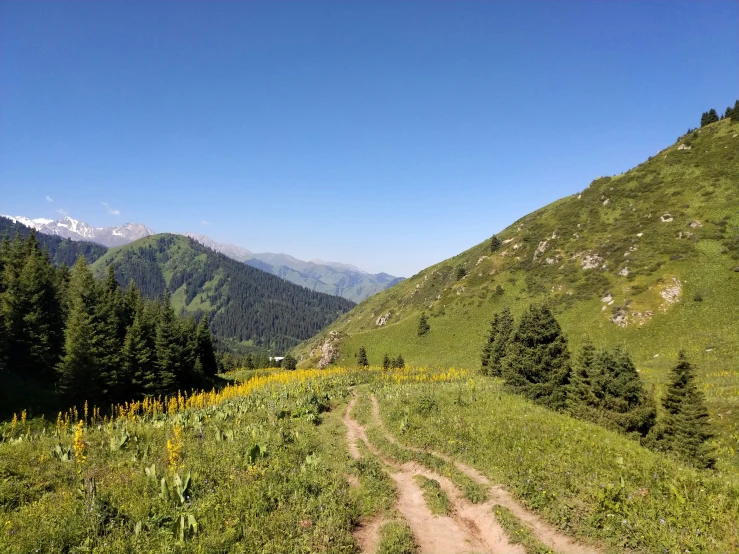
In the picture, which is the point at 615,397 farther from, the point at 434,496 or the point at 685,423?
the point at 434,496

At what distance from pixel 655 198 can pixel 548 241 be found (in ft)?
74.7

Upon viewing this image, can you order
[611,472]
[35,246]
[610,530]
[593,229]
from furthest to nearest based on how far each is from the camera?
[593,229]
[35,246]
[611,472]
[610,530]

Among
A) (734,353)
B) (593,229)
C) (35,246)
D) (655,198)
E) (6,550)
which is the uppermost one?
(655,198)

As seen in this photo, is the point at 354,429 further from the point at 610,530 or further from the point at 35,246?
the point at 35,246

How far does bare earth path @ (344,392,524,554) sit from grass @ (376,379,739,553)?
1465mm

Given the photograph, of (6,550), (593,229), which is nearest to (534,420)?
(6,550)

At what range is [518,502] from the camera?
1028 centimetres

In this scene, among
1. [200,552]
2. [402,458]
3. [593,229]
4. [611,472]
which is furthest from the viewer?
[593,229]

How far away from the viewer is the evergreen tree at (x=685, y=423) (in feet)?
65.8

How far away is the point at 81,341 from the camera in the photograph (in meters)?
34.8

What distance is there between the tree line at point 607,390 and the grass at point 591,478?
266 inches

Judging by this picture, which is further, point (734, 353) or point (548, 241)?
point (548, 241)

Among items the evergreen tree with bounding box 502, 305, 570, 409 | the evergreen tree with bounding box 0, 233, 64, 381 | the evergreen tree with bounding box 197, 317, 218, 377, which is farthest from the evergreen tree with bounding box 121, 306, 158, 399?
the evergreen tree with bounding box 502, 305, 570, 409

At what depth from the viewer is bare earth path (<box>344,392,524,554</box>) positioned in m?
8.46
